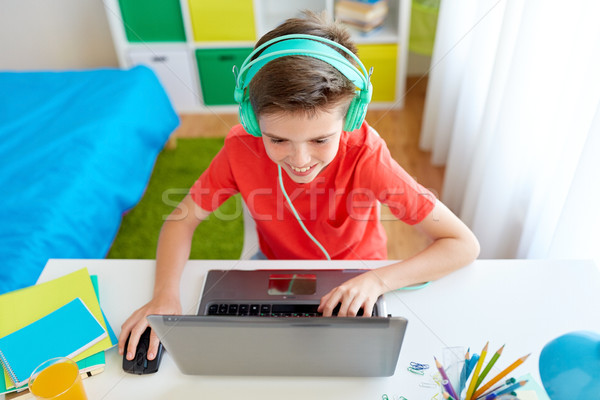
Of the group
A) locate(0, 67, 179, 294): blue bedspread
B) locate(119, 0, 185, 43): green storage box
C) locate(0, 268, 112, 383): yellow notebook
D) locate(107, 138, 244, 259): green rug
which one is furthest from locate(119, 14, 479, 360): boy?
locate(119, 0, 185, 43): green storage box

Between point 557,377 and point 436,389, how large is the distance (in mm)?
201

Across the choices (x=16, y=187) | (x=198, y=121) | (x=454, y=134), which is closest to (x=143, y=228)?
(x=16, y=187)

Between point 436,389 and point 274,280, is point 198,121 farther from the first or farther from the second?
point 436,389

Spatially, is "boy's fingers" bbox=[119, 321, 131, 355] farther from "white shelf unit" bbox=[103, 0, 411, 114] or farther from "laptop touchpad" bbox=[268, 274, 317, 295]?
"white shelf unit" bbox=[103, 0, 411, 114]

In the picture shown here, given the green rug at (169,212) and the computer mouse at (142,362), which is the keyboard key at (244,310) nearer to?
the computer mouse at (142,362)

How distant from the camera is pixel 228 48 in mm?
2566

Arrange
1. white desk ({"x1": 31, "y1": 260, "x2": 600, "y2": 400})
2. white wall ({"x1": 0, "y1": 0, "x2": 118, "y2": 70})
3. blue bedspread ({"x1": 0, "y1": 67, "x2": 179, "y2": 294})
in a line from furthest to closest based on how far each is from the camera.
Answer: white wall ({"x1": 0, "y1": 0, "x2": 118, "y2": 70}), blue bedspread ({"x1": 0, "y1": 67, "x2": 179, "y2": 294}), white desk ({"x1": 31, "y1": 260, "x2": 600, "y2": 400})

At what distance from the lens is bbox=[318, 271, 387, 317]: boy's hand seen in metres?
0.83

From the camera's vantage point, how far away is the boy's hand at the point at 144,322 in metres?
0.81

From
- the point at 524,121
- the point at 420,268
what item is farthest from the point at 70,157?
the point at 524,121

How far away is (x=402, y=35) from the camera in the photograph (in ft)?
8.13

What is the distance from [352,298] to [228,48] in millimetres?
2016

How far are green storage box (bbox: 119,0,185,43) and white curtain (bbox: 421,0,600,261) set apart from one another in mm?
1281

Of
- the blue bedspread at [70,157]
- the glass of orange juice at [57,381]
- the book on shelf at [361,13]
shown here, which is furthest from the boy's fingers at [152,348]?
the book on shelf at [361,13]
